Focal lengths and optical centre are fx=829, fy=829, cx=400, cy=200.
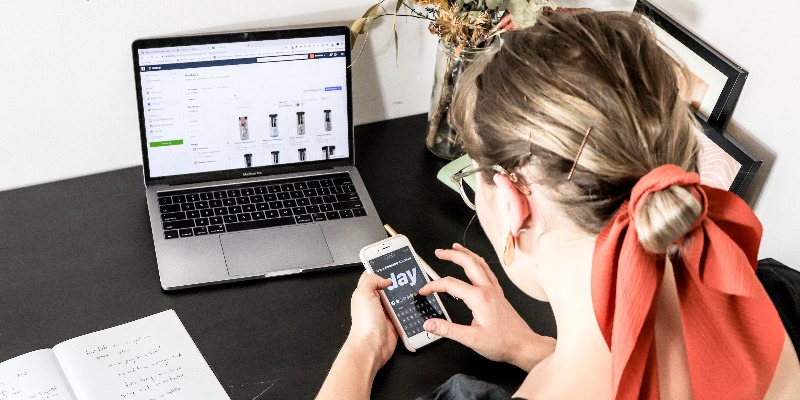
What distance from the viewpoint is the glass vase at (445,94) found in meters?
1.37

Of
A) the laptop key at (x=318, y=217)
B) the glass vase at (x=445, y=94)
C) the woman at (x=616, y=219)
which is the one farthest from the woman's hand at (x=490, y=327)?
the glass vase at (x=445, y=94)

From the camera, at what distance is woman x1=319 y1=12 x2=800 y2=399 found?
0.79 metres

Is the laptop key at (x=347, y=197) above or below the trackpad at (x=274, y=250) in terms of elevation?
above

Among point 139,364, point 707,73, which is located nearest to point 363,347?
point 139,364

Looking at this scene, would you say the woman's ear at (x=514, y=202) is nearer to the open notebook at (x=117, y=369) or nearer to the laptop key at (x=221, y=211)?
the open notebook at (x=117, y=369)

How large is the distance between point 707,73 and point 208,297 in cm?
82

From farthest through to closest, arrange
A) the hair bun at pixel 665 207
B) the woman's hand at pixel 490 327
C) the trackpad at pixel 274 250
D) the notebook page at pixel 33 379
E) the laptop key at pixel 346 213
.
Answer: the laptop key at pixel 346 213 → the trackpad at pixel 274 250 → the woman's hand at pixel 490 327 → the notebook page at pixel 33 379 → the hair bun at pixel 665 207

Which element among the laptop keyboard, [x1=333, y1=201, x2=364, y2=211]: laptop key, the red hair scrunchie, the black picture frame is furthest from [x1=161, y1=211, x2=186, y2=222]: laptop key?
the black picture frame

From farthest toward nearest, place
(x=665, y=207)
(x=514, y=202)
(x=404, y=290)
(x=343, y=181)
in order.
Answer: (x=343, y=181) → (x=404, y=290) → (x=514, y=202) → (x=665, y=207)

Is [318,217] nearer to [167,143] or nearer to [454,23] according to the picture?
[167,143]

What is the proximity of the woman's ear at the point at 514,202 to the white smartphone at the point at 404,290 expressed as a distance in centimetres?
28

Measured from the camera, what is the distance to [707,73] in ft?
4.15

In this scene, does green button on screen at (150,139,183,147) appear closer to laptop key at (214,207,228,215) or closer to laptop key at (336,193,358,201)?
laptop key at (214,207,228,215)

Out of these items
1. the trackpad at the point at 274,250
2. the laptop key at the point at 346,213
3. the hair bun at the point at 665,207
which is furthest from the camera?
the laptop key at the point at 346,213
